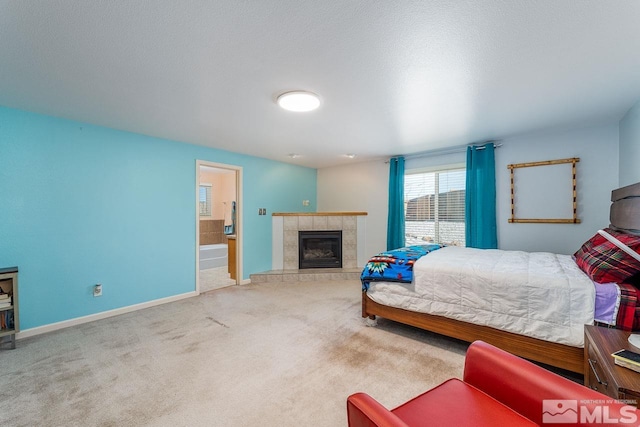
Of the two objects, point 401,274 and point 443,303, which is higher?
point 401,274

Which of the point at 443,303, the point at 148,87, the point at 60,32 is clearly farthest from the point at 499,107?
the point at 60,32

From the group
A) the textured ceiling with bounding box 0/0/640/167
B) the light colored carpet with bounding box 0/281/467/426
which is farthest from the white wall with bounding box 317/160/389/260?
the light colored carpet with bounding box 0/281/467/426

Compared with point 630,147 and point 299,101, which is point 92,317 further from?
point 630,147

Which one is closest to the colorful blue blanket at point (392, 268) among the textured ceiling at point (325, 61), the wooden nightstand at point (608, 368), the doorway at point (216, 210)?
the wooden nightstand at point (608, 368)

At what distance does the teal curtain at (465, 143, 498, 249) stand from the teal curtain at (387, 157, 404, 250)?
1102mm

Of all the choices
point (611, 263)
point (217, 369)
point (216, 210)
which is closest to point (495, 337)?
point (611, 263)

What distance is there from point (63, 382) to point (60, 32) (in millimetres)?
2382

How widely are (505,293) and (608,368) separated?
1025 millimetres

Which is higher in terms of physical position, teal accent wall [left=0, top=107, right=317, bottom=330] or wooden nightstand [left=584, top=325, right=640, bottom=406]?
teal accent wall [left=0, top=107, right=317, bottom=330]

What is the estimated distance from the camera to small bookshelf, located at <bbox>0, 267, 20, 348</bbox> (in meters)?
2.44

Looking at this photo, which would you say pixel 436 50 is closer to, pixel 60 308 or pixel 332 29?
pixel 332 29

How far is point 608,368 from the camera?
1.16m

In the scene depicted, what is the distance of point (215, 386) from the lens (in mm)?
1902

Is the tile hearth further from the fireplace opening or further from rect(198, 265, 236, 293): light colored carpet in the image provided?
rect(198, 265, 236, 293): light colored carpet
